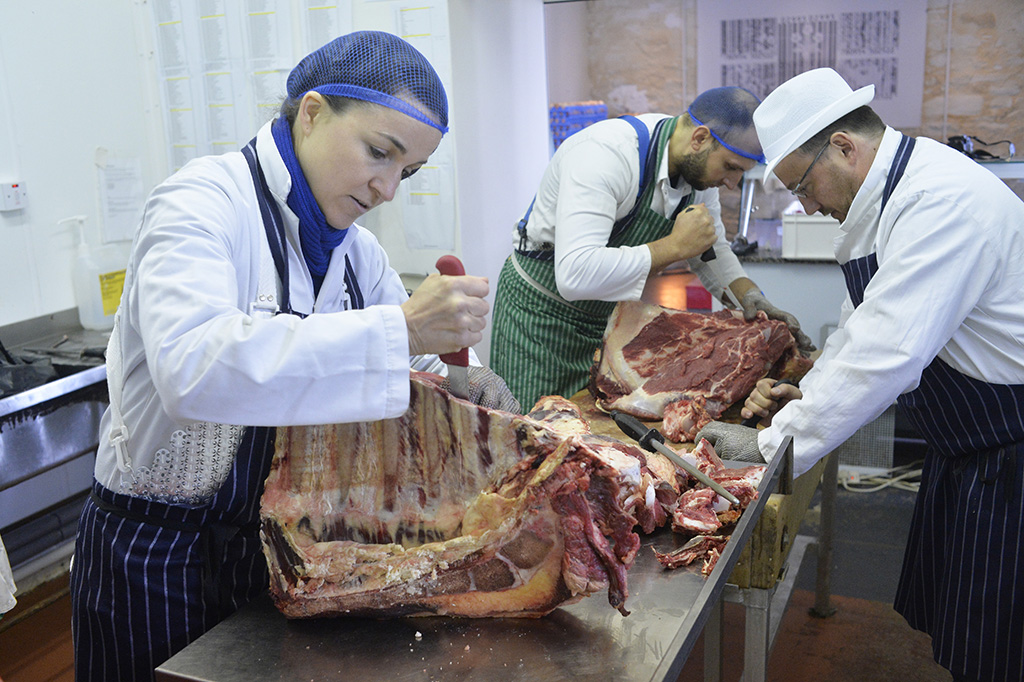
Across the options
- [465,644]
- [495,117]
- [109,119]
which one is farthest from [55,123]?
[465,644]

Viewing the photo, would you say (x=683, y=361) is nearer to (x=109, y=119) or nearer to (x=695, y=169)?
(x=695, y=169)

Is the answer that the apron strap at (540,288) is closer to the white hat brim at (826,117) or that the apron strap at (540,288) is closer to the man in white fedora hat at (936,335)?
the man in white fedora hat at (936,335)

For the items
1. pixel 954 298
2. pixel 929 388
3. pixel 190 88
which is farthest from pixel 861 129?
pixel 190 88

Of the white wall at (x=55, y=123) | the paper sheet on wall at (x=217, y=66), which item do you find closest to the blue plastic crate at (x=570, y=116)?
the paper sheet on wall at (x=217, y=66)

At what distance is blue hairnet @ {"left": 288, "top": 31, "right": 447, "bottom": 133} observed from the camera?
1.63m

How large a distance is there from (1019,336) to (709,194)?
1681 mm

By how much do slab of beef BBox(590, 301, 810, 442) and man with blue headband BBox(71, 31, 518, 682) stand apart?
1156mm

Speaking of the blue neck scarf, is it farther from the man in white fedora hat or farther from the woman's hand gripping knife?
the man in white fedora hat

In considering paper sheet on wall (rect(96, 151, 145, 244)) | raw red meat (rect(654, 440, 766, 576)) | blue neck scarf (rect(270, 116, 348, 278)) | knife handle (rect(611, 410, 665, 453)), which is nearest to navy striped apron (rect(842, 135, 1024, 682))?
raw red meat (rect(654, 440, 766, 576))

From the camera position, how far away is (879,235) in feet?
7.70

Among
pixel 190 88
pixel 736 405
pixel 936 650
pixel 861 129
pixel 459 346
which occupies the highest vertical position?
pixel 190 88

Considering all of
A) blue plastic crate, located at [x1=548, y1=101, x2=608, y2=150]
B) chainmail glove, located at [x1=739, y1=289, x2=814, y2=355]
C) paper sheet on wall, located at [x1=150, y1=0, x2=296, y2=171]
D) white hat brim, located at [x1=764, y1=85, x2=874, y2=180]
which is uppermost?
paper sheet on wall, located at [x1=150, y1=0, x2=296, y2=171]

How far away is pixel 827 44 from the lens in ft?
16.6

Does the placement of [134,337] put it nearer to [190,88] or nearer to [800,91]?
[800,91]
